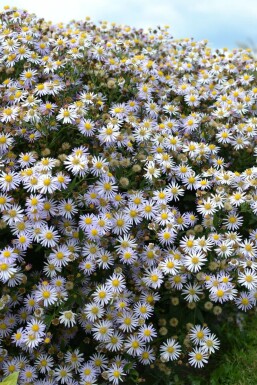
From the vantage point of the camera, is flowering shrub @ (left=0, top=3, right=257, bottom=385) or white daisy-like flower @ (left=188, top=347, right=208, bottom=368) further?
white daisy-like flower @ (left=188, top=347, right=208, bottom=368)

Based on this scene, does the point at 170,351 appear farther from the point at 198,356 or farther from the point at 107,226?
the point at 107,226

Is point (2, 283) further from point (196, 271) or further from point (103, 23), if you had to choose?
point (103, 23)

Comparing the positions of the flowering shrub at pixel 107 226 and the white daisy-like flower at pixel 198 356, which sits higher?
the flowering shrub at pixel 107 226

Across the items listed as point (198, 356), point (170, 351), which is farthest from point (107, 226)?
point (198, 356)

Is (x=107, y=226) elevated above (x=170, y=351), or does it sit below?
above

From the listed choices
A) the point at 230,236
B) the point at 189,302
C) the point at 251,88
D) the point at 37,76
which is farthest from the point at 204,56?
the point at 189,302

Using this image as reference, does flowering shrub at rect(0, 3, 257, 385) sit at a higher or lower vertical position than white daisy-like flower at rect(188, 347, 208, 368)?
higher

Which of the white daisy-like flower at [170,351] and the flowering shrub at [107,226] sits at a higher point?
the flowering shrub at [107,226]

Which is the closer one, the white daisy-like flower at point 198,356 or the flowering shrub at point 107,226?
the flowering shrub at point 107,226
